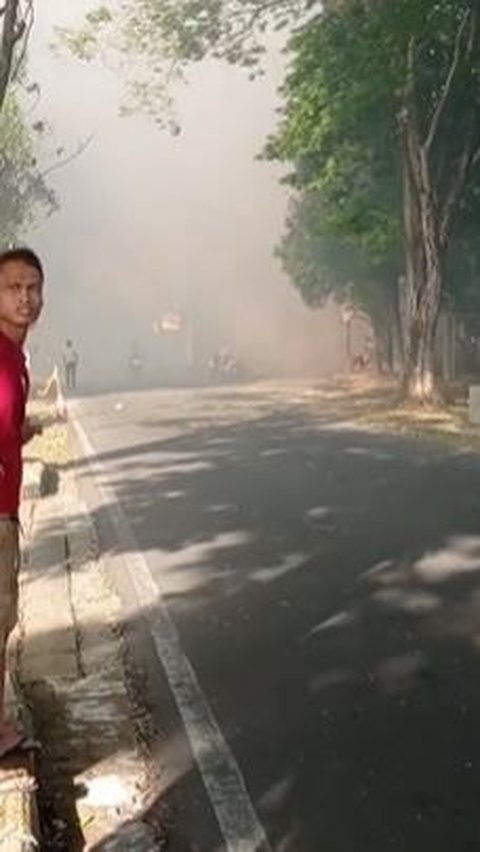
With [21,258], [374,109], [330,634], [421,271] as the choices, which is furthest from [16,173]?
[21,258]

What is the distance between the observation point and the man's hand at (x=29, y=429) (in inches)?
174

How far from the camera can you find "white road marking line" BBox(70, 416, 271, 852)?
4.13 meters

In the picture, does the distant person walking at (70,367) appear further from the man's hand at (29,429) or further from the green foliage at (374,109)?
the man's hand at (29,429)

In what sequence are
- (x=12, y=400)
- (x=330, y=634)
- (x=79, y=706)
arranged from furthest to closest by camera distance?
1. (x=330, y=634)
2. (x=79, y=706)
3. (x=12, y=400)

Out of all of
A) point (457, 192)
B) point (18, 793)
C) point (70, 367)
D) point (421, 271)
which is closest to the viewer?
point (18, 793)

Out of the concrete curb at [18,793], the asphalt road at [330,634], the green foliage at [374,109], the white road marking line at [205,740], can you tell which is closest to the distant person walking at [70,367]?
the green foliage at [374,109]

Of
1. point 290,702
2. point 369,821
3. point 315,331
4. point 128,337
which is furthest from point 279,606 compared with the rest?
point 128,337

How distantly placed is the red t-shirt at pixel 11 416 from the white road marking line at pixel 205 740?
4.68ft

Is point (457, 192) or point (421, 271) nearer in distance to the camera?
point (457, 192)

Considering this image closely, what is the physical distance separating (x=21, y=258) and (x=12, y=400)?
604 mm

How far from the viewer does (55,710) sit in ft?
18.1

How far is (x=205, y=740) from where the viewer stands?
506 cm

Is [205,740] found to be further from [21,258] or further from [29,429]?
[21,258]

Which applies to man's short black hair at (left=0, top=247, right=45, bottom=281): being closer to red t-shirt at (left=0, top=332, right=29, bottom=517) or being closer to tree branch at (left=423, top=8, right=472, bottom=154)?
red t-shirt at (left=0, top=332, right=29, bottom=517)
